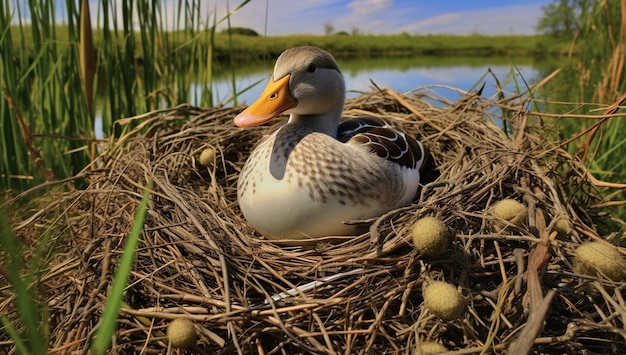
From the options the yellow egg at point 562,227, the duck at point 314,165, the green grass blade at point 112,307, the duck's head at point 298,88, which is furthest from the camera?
the duck's head at point 298,88

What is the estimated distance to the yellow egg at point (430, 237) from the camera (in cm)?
103

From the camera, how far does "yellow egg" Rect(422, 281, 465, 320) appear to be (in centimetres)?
89

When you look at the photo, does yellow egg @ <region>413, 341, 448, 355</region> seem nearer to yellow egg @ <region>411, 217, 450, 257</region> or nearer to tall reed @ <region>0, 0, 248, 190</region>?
yellow egg @ <region>411, 217, 450, 257</region>

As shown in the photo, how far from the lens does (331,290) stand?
115cm

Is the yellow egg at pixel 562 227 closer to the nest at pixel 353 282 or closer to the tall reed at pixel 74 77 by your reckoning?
the nest at pixel 353 282

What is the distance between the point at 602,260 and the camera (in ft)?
3.16

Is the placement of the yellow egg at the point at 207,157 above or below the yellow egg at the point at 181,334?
above

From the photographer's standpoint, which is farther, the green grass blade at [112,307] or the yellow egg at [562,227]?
the yellow egg at [562,227]

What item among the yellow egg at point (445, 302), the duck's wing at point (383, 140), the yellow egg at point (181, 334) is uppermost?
the duck's wing at point (383, 140)

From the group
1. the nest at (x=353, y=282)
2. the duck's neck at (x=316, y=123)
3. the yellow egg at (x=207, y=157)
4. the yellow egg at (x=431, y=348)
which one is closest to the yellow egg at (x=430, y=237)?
the nest at (x=353, y=282)

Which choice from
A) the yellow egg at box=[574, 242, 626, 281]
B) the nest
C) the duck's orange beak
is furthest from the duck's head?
the yellow egg at box=[574, 242, 626, 281]

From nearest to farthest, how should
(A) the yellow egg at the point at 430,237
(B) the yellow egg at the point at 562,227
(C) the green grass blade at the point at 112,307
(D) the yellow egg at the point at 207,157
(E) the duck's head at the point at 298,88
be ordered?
(C) the green grass blade at the point at 112,307
(A) the yellow egg at the point at 430,237
(B) the yellow egg at the point at 562,227
(E) the duck's head at the point at 298,88
(D) the yellow egg at the point at 207,157

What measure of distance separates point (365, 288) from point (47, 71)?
1928mm

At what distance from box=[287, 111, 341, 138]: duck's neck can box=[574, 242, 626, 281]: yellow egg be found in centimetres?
87
